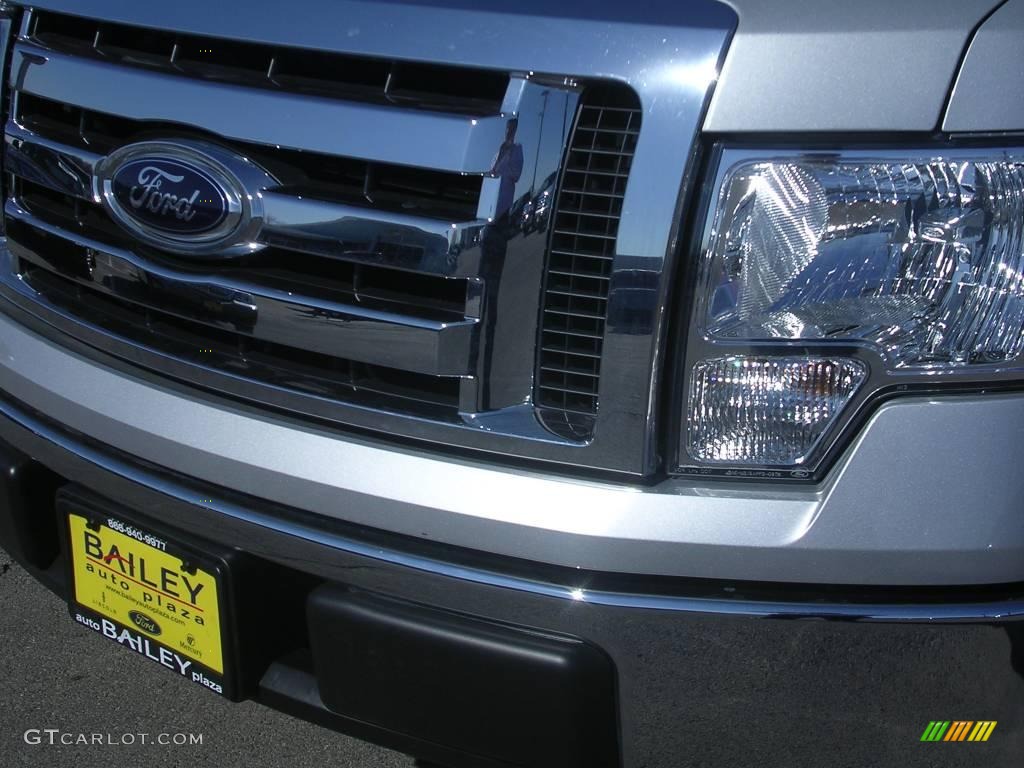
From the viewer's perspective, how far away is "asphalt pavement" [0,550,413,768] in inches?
93.9

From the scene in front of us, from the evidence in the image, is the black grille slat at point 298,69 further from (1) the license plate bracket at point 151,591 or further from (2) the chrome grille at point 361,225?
(1) the license plate bracket at point 151,591

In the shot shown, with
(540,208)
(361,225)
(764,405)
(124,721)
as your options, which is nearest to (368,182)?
(361,225)

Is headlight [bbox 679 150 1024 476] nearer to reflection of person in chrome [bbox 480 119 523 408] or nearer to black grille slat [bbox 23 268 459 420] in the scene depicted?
reflection of person in chrome [bbox 480 119 523 408]

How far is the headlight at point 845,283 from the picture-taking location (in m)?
1.31

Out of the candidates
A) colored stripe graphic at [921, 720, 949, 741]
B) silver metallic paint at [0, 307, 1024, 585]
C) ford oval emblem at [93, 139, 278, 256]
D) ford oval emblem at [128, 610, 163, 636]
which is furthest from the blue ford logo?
colored stripe graphic at [921, 720, 949, 741]

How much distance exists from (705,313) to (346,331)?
1.70 feet

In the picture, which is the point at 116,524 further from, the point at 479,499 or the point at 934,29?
the point at 934,29

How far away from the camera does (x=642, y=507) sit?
55.7 inches

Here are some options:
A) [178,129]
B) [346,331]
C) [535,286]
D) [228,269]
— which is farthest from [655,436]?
[178,129]

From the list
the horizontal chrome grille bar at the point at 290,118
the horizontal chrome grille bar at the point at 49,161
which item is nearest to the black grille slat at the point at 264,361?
the horizontal chrome grille bar at the point at 49,161

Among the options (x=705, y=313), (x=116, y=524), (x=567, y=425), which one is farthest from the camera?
(x=116, y=524)

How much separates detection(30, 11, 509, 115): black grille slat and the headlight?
13.9 inches

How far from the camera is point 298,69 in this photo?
1588 millimetres

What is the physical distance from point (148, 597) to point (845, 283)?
1229mm
